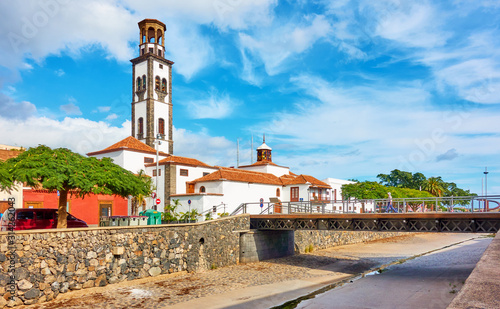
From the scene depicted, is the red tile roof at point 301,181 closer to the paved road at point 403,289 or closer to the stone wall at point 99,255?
the paved road at point 403,289

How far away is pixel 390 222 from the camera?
27.6 meters

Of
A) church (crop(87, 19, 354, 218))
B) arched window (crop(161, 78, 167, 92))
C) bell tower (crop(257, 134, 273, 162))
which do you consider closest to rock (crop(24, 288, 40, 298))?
church (crop(87, 19, 354, 218))

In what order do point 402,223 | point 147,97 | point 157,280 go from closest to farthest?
point 157,280
point 402,223
point 147,97

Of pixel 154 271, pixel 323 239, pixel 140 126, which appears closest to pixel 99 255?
pixel 154 271

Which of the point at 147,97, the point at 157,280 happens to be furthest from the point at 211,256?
the point at 147,97

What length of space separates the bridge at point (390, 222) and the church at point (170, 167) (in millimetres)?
17442

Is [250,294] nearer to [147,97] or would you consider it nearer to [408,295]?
[408,295]

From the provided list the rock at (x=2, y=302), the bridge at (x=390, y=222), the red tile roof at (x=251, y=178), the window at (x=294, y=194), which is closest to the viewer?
the rock at (x=2, y=302)

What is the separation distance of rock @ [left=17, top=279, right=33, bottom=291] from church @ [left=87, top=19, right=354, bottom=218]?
82.9 ft

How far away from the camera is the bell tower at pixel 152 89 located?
6812 cm

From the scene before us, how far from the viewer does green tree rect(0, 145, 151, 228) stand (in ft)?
70.1

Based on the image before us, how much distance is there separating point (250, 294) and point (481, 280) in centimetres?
1943

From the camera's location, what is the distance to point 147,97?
68.6m

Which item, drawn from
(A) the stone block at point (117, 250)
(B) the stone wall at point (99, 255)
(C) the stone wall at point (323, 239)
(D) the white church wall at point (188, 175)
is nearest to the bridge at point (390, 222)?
(B) the stone wall at point (99, 255)
